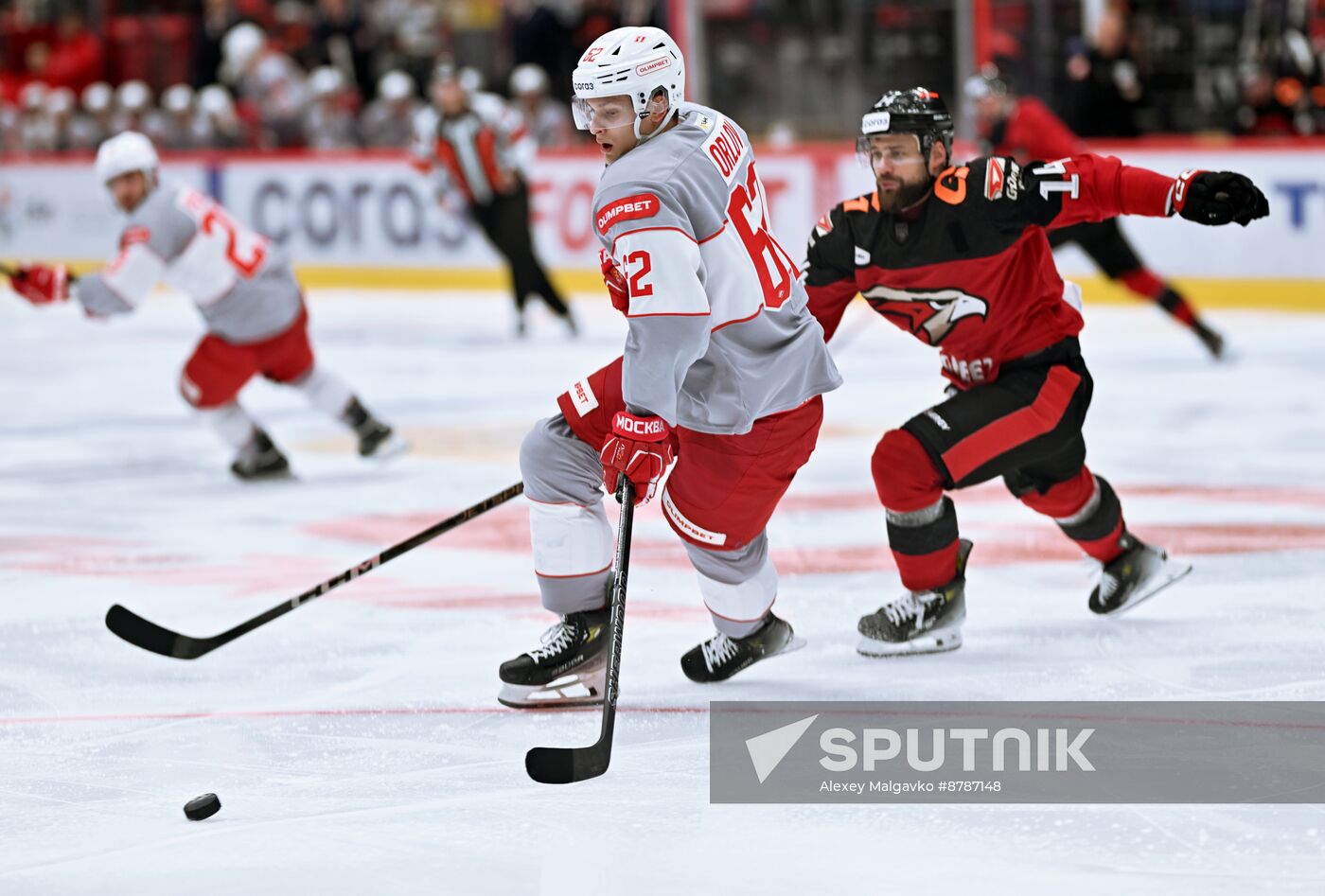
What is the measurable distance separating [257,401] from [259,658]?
402 cm

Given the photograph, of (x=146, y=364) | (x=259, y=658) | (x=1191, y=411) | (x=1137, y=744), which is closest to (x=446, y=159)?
(x=146, y=364)

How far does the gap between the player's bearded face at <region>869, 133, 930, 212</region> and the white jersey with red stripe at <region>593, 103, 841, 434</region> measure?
1.15ft

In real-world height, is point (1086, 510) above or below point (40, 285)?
below

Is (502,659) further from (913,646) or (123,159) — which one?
(123,159)

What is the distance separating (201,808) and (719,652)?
1.11 metres

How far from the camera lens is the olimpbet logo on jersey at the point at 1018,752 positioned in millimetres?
2908

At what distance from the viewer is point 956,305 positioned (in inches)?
147

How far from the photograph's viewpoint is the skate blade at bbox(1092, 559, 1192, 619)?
4.04 m

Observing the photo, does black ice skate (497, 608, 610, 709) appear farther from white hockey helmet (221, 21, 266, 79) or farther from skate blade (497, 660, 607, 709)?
white hockey helmet (221, 21, 266, 79)

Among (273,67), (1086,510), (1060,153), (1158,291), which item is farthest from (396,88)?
(1086,510)

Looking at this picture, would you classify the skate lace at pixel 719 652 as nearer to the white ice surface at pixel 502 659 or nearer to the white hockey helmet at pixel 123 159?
the white ice surface at pixel 502 659

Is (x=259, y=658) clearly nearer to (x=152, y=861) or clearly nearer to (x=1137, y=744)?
(x=152, y=861)

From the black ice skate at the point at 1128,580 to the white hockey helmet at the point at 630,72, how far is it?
4.97ft

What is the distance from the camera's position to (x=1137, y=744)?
313cm
